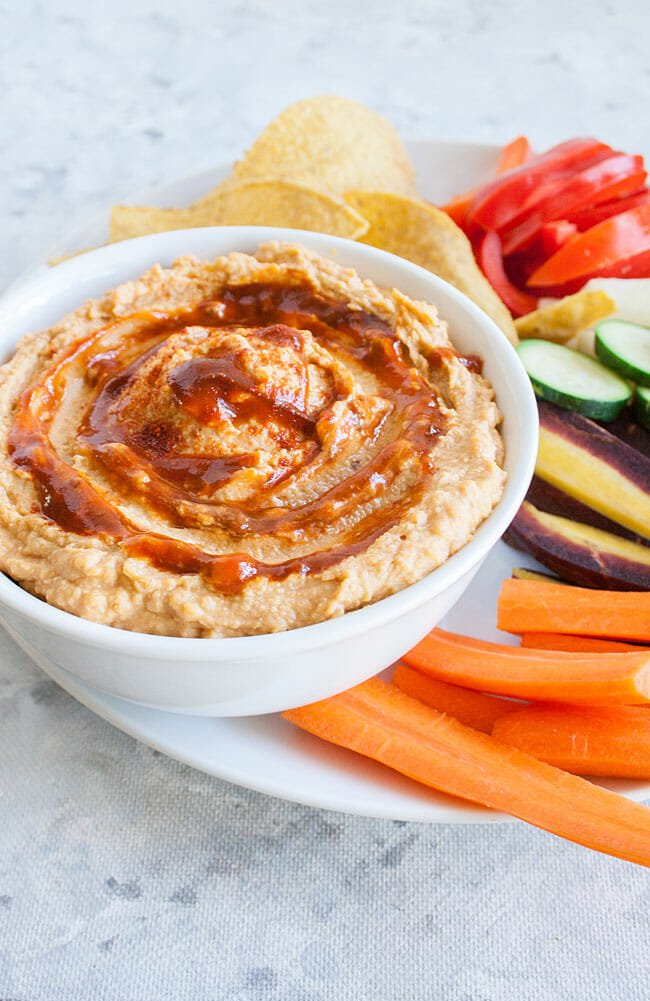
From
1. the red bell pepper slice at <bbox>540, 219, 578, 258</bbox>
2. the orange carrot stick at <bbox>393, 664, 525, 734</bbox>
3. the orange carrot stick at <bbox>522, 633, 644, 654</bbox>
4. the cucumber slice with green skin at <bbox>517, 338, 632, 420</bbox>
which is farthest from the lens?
the red bell pepper slice at <bbox>540, 219, 578, 258</bbox>

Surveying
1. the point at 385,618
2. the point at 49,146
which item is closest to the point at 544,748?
the point at 385,618

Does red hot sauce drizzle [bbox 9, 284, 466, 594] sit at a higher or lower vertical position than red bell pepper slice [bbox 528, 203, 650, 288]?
higher

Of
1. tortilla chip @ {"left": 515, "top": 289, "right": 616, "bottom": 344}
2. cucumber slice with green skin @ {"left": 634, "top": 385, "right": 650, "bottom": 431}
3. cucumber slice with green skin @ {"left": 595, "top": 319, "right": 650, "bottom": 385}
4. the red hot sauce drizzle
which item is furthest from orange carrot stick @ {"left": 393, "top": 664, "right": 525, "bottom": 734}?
tortilla chip @ {"left": 515, "top": 289, "right": 616, "bottom": 344}

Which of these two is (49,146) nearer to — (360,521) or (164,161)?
(164,161)

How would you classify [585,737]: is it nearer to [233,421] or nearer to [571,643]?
[571,643]

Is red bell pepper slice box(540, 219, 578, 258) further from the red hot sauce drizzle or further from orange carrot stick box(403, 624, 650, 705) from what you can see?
A: orange carrot stick box(403, 624, 650, 705)

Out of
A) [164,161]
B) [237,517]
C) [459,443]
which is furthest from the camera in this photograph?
[164,161]
